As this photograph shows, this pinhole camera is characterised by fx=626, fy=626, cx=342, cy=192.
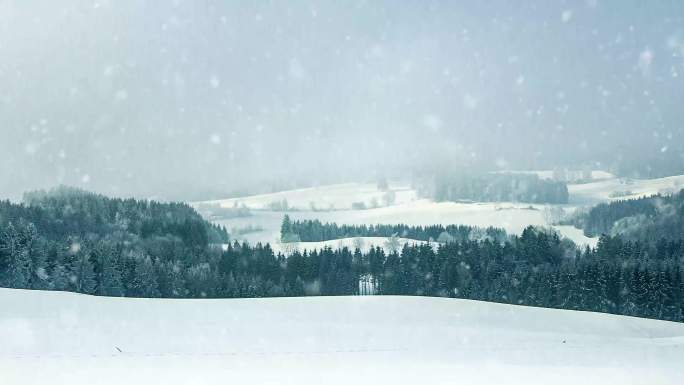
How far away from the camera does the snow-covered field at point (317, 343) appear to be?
14.5 m

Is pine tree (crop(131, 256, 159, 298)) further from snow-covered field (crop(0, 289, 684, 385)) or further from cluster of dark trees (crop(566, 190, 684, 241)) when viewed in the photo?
cluster of dark trees (crop(566, 190, 684, 241))

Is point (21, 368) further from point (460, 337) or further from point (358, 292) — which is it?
point (358, 292)

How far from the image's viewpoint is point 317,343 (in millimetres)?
20938

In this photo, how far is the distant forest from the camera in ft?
205

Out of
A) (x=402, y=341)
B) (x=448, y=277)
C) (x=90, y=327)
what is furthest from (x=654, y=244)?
(x=90, y=327)

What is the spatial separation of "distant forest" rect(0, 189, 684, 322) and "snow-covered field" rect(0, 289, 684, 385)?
35.7m

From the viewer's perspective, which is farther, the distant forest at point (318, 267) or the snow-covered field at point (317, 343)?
the distant forest at point (318, 267)

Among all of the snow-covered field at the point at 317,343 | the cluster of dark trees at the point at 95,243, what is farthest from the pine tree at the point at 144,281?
the snow-covered field at the point at 317,343

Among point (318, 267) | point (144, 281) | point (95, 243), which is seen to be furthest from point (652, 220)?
point (144, 281)

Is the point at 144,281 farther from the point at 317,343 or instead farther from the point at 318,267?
the point at 317,343

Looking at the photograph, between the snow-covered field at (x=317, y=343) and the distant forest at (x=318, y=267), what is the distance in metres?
35.7

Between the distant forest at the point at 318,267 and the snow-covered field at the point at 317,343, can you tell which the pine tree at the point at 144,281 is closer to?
the distant forest at the point at 318,267

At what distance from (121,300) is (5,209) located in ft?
283

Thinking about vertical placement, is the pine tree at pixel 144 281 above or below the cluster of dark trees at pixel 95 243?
below
